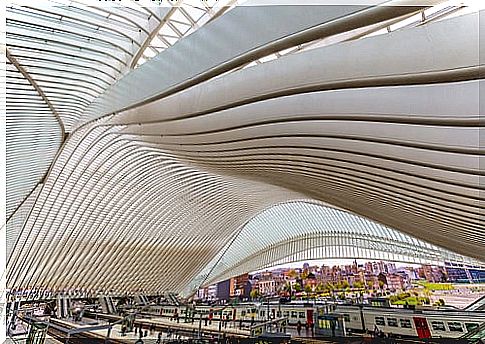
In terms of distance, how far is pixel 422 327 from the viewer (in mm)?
10203

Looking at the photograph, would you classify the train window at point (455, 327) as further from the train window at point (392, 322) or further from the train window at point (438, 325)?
the train window at point (392, 322)

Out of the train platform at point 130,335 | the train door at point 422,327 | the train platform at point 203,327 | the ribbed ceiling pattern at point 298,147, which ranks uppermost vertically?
the ribbed ceiling pattern at point 298,147

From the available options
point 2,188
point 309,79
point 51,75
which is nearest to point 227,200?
point 2,188

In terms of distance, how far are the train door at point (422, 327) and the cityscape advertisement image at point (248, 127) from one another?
6 cm

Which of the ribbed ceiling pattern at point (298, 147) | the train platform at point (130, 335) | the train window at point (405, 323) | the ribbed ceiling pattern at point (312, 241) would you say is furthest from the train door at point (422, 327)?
the ribbed ceiling pattern at point (312, 241)

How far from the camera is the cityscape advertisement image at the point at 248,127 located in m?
5.85

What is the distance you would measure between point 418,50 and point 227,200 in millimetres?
28317

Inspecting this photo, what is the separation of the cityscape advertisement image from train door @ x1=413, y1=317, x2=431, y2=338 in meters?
0.06

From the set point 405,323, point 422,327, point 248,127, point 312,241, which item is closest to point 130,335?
point 248,127

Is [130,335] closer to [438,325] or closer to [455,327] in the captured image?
[438,325]

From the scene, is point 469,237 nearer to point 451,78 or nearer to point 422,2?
point 451,78

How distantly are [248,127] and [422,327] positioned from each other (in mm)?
6968

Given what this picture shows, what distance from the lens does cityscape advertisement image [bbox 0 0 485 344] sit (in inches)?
230

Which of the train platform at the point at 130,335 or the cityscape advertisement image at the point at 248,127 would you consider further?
the train platform at the point at 130,335
